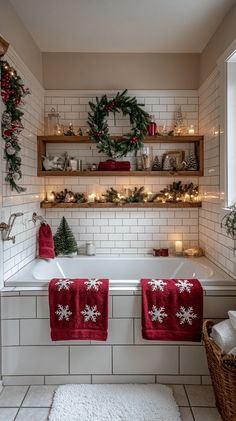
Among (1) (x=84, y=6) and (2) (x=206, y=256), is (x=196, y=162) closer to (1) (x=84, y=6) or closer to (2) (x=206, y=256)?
(2) (x=206, y=256)

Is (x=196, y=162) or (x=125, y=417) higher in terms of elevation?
(x=196, y=162)

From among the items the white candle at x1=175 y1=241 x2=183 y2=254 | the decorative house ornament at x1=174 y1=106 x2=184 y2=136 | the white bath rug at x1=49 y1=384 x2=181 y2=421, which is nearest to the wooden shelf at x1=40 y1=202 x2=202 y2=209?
the white candle at x1=175 y1=241 x2=183 y2=254

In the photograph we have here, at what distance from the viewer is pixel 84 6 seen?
2537mm

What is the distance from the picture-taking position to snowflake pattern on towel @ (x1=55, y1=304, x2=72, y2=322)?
7.62ft

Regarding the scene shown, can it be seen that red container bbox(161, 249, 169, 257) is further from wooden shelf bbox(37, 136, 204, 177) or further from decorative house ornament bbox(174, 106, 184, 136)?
decorative house ornament bbox(174, 106, 184, 136)

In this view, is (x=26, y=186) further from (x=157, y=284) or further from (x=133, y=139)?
(x=157, y=284)

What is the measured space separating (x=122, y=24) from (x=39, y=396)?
9.71ft

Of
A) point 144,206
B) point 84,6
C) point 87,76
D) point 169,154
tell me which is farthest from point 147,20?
point 144,206

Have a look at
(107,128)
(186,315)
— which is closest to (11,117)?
(107,128)

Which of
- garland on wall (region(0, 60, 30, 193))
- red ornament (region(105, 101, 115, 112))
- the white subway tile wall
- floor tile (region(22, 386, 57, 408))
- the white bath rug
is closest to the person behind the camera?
the white bath rug

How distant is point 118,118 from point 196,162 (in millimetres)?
934

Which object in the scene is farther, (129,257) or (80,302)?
(129,257)

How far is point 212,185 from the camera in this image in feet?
9.88

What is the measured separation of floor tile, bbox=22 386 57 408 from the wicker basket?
1080 mm
